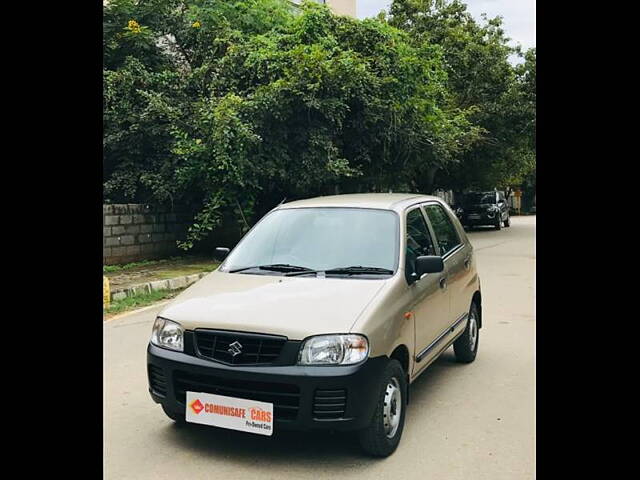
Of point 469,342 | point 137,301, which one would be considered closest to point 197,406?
point 469,342

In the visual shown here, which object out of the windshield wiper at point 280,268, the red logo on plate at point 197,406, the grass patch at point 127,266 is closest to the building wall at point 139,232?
the grass patch at point 127,266

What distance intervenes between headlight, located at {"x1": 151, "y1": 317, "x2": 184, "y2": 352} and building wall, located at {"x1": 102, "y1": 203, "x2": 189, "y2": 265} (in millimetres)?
8548

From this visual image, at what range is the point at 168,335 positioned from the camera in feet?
13.3

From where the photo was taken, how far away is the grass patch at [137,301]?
8978mm

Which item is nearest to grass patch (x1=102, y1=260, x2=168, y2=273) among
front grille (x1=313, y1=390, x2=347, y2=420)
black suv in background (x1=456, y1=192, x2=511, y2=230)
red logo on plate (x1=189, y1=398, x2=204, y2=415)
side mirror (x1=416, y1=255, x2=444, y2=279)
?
red logo on plate (x1=189, y1=398, x2=204, y2=415)

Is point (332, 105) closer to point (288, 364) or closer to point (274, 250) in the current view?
point (274, 250)

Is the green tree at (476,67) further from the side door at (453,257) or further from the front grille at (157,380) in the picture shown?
the front grille at (157,380)

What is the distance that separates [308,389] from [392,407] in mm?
701

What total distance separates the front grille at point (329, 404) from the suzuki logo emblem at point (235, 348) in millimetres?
516

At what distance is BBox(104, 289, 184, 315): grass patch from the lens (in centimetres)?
898
